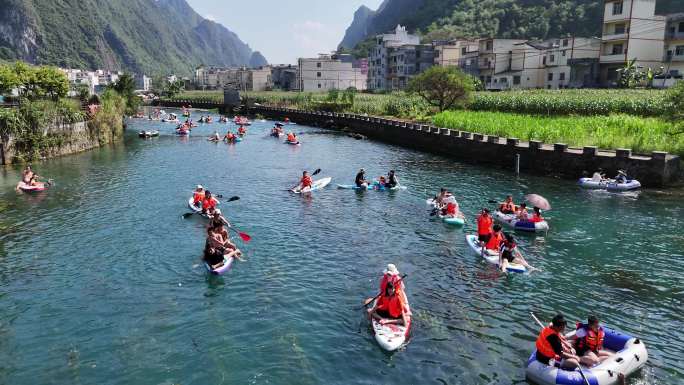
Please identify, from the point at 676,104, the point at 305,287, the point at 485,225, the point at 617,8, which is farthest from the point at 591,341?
the point at 617,8

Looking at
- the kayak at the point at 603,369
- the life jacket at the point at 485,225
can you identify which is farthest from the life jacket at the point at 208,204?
the kayak at the point at 603,369

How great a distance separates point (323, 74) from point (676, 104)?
387 ft

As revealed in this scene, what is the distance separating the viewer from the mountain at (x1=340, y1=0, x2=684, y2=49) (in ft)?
413

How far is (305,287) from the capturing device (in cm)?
1753

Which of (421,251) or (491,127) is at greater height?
(491,127)

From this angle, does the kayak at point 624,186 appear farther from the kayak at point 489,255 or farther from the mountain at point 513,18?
the mountain at point 513,18

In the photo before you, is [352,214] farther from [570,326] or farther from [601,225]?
[570,326]

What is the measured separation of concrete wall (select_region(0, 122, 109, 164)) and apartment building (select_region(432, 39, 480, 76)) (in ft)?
254

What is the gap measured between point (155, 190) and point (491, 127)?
99.4 feet

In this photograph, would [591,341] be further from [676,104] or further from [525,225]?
[676,104]

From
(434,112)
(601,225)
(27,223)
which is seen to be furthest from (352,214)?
(434,112)

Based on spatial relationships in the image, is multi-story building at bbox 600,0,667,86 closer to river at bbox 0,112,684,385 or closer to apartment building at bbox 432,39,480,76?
apartment building at bbox 432,39,480,76

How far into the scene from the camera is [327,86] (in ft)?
481

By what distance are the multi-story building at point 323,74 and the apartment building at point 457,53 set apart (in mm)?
36101
